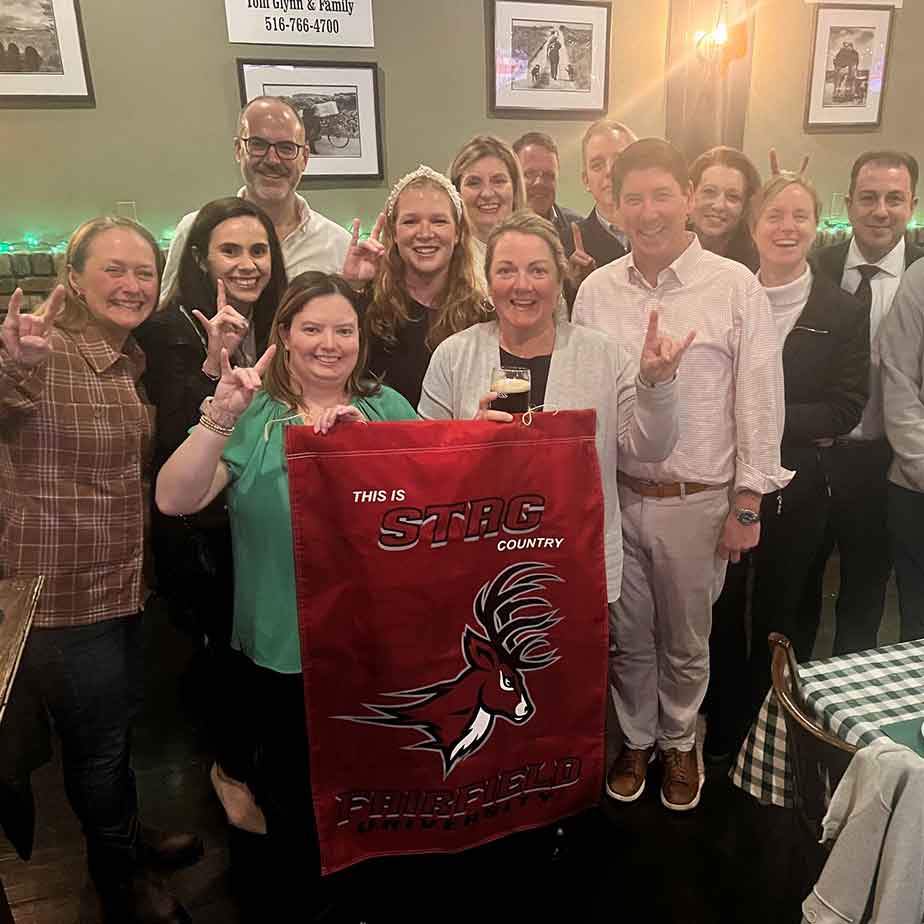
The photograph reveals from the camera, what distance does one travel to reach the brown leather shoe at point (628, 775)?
2453 mm

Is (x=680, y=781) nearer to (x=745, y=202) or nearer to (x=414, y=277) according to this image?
(x=414, y=277)

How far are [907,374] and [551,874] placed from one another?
1.93 m

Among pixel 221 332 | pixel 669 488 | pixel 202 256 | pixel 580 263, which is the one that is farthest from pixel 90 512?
pixel 580 263

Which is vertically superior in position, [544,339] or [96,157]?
[96,157]

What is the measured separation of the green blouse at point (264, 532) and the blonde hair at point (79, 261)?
18.9 inches

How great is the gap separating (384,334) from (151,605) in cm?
231

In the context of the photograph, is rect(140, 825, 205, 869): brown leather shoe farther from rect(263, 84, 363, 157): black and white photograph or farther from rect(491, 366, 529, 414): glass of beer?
rect(263, 84, 363, 157): black and white photograph

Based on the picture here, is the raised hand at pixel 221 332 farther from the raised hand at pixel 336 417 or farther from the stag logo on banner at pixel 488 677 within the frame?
the stag logo on banner at pixel 488 677

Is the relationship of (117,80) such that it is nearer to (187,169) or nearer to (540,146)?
(187,169)

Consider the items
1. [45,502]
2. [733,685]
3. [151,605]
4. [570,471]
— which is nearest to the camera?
[45,502]

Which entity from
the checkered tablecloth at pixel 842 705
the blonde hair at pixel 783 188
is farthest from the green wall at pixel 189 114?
the checkered tablecloth at pixel 842 705

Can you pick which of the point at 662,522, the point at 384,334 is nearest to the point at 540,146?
the point at 384,334

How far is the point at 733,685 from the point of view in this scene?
2.75 m

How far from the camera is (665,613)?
2336 mm
